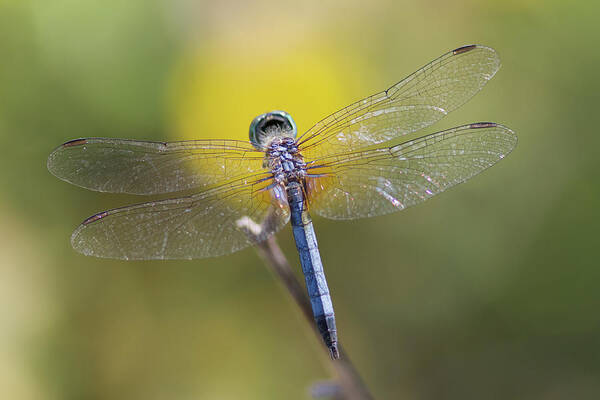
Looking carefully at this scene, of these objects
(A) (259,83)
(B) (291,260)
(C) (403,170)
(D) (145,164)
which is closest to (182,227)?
(D) (145,164)

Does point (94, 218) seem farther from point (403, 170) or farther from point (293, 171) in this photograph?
point (403, 170)

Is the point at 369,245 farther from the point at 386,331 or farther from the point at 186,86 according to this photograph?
the point at 186,86

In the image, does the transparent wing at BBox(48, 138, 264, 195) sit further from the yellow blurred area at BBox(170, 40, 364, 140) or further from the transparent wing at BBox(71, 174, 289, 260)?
the yellow blurred area at BBox(170, 40, 364, 140)

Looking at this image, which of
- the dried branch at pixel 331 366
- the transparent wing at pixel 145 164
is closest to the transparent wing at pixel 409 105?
the transparent wing at pixel 145 164

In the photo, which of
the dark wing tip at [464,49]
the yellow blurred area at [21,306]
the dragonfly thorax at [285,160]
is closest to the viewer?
the dark wing tip at [464,49]

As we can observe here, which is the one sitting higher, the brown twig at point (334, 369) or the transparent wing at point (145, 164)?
the transparent wing at point (145, 164)

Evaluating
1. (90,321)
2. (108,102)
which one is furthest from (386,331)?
(108,102)

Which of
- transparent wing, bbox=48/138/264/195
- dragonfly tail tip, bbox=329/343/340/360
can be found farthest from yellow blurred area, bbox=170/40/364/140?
dragonfly tail tip, bbox=329/343/340/360

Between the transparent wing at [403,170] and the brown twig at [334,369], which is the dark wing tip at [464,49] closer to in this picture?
the transparent wing at [403,170]
